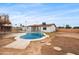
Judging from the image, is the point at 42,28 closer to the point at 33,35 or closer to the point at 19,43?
the point at 33,35

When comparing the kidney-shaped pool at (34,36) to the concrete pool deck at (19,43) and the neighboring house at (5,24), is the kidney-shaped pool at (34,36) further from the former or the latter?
the neighboring house at (5,24)

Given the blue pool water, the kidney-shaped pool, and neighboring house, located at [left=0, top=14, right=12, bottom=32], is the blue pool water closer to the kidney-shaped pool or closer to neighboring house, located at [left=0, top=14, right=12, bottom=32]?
the kidney-shaped pool

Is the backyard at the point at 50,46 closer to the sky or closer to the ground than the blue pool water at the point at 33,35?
closer to the ground

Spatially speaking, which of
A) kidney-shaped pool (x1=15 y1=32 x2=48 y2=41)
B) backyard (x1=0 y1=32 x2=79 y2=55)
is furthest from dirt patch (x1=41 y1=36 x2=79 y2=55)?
kidney-shaped pool (x1=15 y1=32 x2=48 y2=41)

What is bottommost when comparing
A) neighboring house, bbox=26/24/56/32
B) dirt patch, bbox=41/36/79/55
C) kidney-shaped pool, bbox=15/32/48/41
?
dirt patch, bbox=41/36/79/55

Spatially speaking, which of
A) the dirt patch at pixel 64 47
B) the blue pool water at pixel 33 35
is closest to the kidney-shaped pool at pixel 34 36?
the blue pool water at pixel 33 35

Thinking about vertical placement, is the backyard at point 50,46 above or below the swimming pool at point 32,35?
below

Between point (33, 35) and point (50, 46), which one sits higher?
point (33, 35)

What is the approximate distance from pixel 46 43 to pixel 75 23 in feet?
1.59

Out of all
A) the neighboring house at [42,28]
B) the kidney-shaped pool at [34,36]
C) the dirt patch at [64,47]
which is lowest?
the dirt patch at [64,47]

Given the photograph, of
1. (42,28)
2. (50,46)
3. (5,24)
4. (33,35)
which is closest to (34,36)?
(33,35)

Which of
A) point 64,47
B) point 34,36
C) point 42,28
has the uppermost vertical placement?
point 42,28

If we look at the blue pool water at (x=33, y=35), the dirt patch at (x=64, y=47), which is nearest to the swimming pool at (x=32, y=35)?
the blue pool water at (x=33, y=35)

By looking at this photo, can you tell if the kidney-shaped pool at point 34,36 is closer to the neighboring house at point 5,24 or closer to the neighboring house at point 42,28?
the neighboring house at point 42,28
